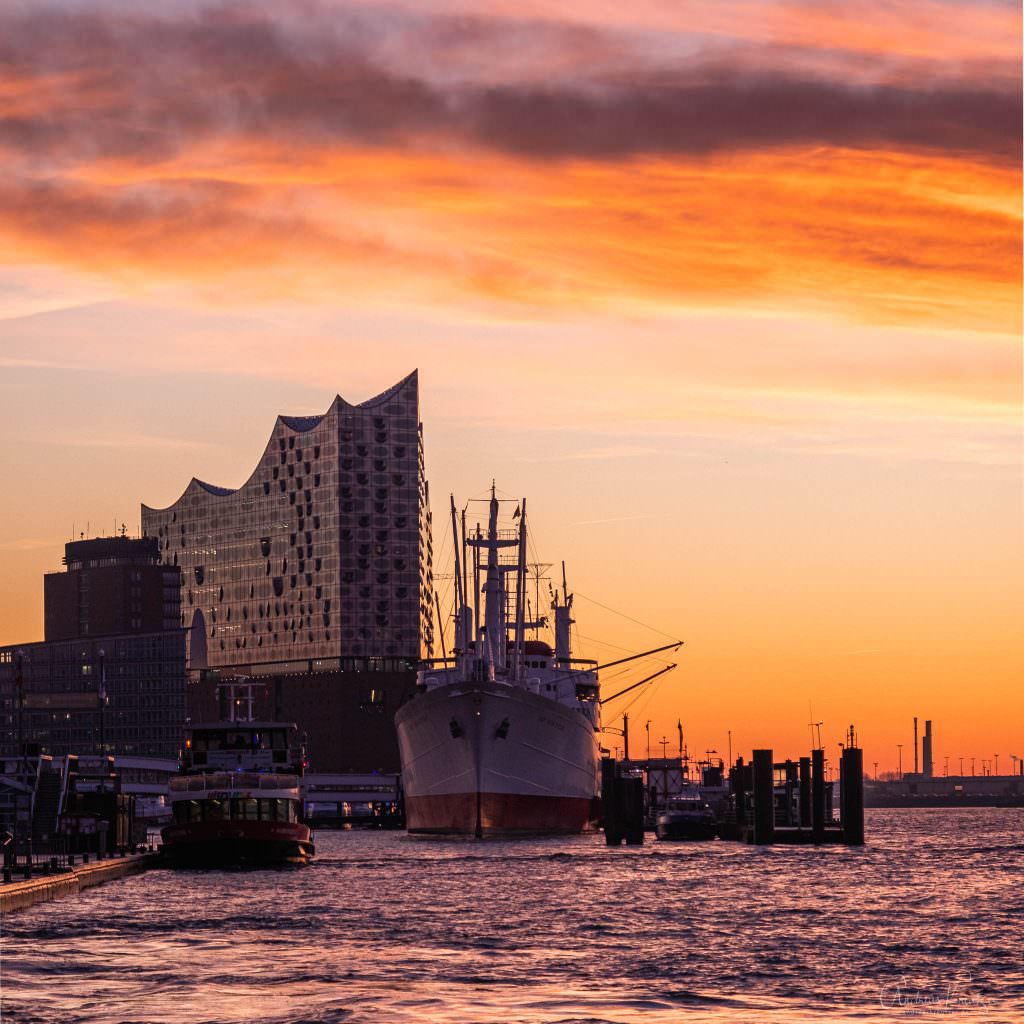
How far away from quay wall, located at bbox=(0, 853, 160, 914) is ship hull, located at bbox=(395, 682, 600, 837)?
169 ft

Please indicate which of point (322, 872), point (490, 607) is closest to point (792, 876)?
point (322, 872)

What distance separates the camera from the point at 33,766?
149625mm

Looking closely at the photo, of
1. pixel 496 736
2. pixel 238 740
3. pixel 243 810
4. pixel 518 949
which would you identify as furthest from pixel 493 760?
pixel 518 949

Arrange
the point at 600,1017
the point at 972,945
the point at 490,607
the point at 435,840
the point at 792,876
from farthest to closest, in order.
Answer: the point at 490,607, the point at 435,840, the point at 792,876, the point at 972,945, the point at 600,1017

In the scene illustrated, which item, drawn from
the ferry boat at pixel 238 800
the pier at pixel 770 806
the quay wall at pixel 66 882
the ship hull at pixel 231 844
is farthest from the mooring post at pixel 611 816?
the quay wall at pixel 66 882

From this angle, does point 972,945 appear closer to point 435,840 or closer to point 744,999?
point 744,999

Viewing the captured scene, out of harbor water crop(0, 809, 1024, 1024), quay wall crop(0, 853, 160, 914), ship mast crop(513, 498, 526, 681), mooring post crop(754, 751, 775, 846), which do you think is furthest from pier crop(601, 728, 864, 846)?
quay wall crop(0, 853, 160, 914)

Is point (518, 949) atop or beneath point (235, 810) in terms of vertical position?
beneath

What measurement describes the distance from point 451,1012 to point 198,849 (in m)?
65.6

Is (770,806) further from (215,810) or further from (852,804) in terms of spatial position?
(215,810)

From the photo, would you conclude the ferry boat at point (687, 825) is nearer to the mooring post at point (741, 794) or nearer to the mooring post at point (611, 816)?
the mooring post at point (741, 794)

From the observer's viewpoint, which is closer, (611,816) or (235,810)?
(235,810)

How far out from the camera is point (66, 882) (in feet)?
269

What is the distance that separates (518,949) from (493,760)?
3908 inches
